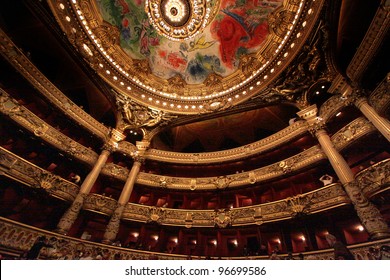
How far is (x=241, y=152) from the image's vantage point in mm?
14547

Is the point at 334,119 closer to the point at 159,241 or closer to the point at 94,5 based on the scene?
the point at 159,241

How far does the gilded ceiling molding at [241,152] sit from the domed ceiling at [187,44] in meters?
3.51

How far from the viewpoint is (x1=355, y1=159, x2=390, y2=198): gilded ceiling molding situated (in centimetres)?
746

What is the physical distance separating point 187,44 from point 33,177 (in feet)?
44.4

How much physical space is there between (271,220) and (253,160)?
467 centimetres

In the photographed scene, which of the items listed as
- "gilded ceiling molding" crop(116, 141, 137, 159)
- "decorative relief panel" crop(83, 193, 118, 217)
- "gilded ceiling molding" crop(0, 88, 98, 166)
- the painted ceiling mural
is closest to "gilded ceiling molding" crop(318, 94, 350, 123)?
the painted ceiling mural

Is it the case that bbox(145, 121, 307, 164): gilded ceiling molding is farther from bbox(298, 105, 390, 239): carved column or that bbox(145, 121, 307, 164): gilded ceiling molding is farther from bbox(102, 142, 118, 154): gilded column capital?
bbox(102, 142, 118, 154): gilded column capital

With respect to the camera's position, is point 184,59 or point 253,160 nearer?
point 253,160

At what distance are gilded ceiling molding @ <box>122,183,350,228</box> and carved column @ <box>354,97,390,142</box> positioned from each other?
2960 mm

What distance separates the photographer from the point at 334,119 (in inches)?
443

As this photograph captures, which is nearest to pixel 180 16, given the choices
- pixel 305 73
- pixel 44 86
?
pixel 305 73

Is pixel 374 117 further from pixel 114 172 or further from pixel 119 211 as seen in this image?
pixel 114 172
